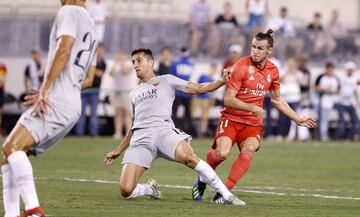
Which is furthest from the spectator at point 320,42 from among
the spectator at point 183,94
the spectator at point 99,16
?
the spectator at point 99,16

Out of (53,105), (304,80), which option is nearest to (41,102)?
(53,105)

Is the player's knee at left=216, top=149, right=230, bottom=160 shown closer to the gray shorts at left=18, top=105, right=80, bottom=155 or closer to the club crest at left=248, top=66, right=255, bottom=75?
the club crest at left=248, top=66, right=255, bottom=75

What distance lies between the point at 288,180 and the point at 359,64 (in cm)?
1605

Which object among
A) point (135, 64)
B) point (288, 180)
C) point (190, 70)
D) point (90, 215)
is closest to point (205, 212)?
point (90, 215)

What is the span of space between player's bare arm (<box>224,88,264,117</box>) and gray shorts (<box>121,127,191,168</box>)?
30.1 inches

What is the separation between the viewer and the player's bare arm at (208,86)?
12.3 metres

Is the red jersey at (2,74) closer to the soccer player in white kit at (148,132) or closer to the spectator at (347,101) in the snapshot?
the spectator at (347,101)

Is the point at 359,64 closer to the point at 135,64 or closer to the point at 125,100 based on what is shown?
the point at 125,100

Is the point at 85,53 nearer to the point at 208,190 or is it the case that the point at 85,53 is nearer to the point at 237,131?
the point at 237,131

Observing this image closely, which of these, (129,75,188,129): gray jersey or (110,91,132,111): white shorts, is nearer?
(129,75,188,129): gray jersey

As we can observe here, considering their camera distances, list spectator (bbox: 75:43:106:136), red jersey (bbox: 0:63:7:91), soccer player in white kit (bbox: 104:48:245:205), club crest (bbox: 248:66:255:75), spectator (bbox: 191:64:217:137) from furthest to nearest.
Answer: spectator (bbox: 191:64:217:137) < spectator (bbox: 75:43:106:136) < red jersey (bbox: 0:63:7:91) < club crest (bbox: 248:66:255:75) < soccer player in white kit (bbox: 104:48:245:205)

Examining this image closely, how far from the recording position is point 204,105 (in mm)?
29703

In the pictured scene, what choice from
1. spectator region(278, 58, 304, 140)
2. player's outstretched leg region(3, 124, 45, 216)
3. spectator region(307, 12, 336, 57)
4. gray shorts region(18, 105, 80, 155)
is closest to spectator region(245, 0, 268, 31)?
spectator region(307, 12, 336, 57)

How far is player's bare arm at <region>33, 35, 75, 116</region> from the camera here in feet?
33.2
